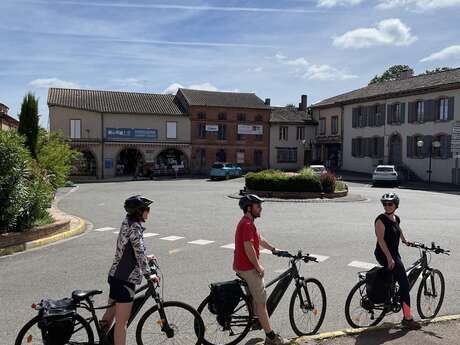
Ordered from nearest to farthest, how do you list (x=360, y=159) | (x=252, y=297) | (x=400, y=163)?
1. (x=252, y=297)
2. (x=400, y=163)
3. (x=360, y=159)

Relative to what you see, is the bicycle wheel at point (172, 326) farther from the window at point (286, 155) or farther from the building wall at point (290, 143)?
the window at point (286, 155)

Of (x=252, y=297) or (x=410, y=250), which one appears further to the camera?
(x=410, y=250)

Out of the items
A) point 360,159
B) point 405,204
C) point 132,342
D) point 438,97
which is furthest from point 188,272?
point 360,159

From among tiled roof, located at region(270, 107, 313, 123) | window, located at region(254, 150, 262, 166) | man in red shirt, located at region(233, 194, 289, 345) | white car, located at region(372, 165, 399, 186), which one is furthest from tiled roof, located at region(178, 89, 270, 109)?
man in red shirt, located at region(233, 194, 289, 345)

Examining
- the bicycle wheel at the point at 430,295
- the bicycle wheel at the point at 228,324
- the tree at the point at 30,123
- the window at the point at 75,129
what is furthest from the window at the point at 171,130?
the bicycle wheel at the point at 228,324

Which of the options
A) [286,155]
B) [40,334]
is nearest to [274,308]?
[40,334]

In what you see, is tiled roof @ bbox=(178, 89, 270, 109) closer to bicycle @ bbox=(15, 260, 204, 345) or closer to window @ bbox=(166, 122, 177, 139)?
window @ bbox=(166, 122, 177, 139)

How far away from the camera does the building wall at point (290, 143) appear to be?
57438 millimetres

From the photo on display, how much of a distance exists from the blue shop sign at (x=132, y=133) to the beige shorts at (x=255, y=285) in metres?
46.6

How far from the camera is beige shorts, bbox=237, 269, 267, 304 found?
534cm

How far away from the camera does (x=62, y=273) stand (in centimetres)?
905

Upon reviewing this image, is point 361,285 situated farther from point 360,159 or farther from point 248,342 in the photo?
point 360,159

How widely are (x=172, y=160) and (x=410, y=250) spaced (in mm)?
43402

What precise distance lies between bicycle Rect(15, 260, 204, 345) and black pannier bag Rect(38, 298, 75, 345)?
4.4 inches
